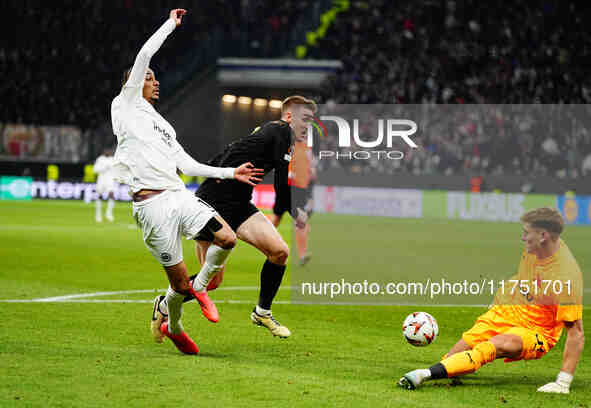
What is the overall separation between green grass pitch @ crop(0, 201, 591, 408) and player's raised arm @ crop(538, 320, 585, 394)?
0.09 m

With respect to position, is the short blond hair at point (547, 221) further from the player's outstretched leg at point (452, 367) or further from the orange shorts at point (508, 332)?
→ the player's outstretched leg at point (452, 367)

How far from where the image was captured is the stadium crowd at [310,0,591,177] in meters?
31.1

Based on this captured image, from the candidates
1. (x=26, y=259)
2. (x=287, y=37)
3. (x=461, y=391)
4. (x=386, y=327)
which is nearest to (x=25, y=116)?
(x=287, y=37)

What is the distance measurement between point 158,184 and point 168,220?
0.29 metres

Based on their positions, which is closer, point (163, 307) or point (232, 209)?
point (163, 307)

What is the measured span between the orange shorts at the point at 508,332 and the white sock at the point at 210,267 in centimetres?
224

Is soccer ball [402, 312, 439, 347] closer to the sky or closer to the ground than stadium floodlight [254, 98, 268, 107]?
closer to the sky

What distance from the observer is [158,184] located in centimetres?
662

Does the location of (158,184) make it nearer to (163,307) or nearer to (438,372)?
(163,307)

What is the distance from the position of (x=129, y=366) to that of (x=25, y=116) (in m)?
34.5

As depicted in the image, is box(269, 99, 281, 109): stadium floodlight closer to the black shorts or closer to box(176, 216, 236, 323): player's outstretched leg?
the black shorts

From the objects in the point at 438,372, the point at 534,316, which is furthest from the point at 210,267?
the point at 534,316

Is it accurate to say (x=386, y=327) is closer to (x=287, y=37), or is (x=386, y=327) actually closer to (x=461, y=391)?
(x=461, y=391)

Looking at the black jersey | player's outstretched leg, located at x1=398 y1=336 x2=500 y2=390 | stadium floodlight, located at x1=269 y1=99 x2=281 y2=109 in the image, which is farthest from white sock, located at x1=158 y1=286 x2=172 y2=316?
stadium floodlight, located at x1=269 y1=99 x2=281 y2=109
